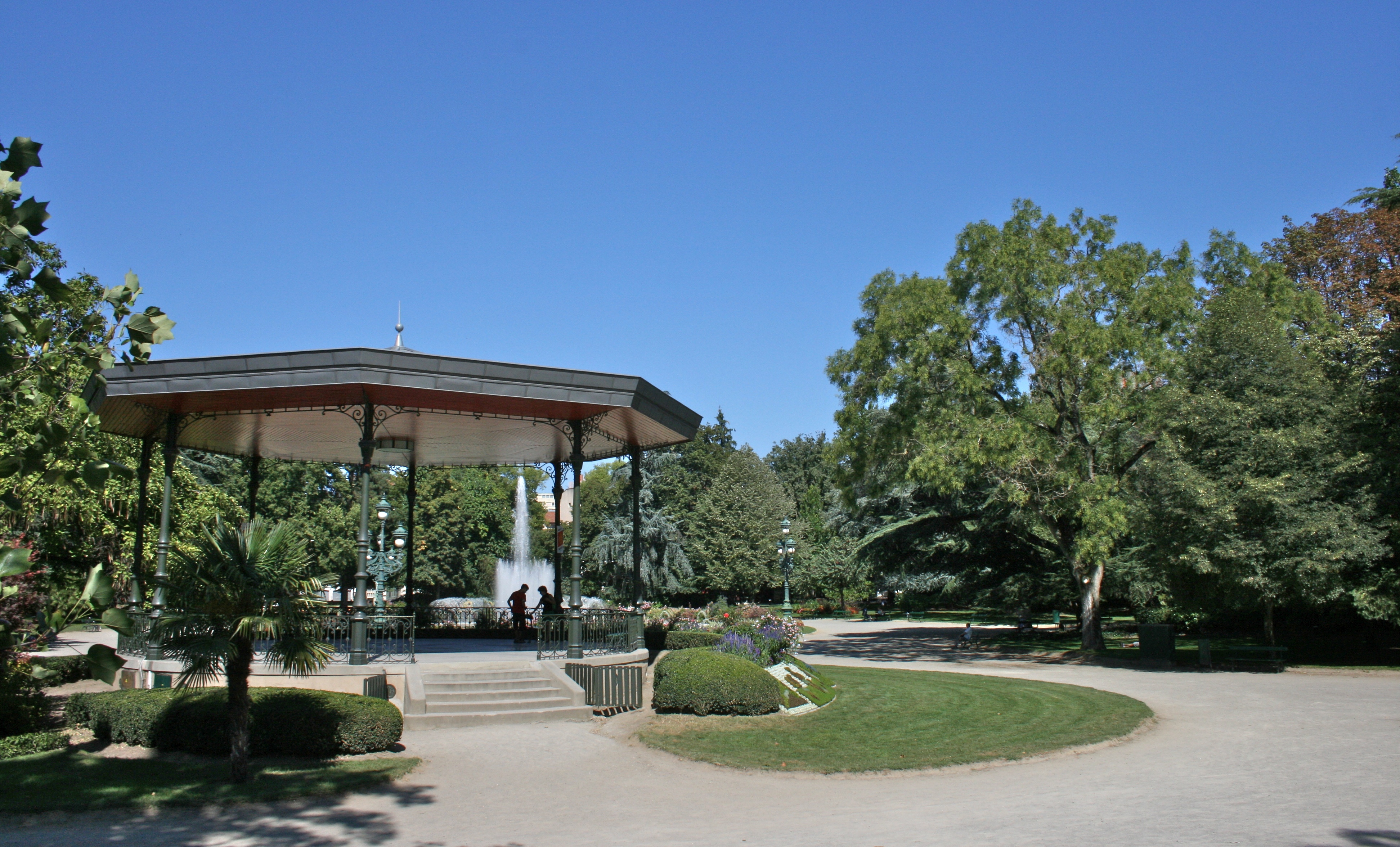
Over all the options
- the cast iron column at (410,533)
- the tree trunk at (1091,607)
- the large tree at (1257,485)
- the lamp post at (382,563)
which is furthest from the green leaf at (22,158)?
the tree trunk at (1091,607)

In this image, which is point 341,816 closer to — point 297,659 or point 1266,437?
point 297,659

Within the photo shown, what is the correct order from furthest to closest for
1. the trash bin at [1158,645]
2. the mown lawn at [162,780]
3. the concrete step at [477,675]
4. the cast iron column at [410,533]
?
the trash bin at [1158,645] < the cast iron column at [410,533] < the concrete step at [477,675] < the mown lawn at [162,780]

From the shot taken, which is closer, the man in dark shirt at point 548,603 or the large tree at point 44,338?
the large tree at point 44,338

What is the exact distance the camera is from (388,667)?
1547 cm

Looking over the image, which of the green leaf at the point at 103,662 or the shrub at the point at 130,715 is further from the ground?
the green leaf at the point at 103,662

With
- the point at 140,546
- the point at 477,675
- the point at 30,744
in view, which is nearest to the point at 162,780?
the point at 30,744

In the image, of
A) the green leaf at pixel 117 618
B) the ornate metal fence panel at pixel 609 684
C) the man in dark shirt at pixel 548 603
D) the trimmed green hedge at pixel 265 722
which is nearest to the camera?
the green leaf at pixel 117 618

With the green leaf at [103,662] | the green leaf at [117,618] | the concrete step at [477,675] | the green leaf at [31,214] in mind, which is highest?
the green leaf at [31,214]

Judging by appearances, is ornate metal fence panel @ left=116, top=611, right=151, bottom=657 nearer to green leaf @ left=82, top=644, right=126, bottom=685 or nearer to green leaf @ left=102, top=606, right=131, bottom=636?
green leaf @ left=82, top=644, right=126, bottom=685

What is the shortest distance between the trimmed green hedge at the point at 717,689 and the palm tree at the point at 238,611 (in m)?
6.53

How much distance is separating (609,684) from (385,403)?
6.23 meters

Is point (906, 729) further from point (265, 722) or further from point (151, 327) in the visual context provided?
point (151, 327)

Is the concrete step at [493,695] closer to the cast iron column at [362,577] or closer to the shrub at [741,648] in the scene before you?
the cast iron column at [362,577]

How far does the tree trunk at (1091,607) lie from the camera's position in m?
27.9
